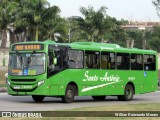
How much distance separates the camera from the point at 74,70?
23.6 meters

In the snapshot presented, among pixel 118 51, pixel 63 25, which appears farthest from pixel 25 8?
pixel 118 51

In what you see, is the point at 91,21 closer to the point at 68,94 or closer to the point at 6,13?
the point at 6,13

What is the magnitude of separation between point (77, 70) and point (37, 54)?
93.7 inches

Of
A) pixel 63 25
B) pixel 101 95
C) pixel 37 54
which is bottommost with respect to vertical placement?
pixel 101 95

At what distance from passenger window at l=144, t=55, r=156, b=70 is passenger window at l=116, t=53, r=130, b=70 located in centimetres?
175

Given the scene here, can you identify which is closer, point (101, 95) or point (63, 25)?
point (101, 95)

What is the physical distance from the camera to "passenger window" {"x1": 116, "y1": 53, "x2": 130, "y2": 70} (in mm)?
26203

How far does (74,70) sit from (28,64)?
7.76 feet

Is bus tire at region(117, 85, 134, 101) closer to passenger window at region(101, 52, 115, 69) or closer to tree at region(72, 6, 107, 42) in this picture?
passenger window at region(101, 52, 115, 69)

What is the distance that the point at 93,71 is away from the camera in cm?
2477

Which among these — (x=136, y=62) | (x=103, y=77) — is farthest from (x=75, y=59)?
(x=136, y=62)

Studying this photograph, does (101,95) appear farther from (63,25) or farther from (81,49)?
(63,25)

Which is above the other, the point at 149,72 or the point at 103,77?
the point at 149,72

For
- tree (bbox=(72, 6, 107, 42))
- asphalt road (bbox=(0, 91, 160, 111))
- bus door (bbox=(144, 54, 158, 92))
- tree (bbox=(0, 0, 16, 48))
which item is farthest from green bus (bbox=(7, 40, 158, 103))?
tree (bbox=(72, 6, 107, 42))
